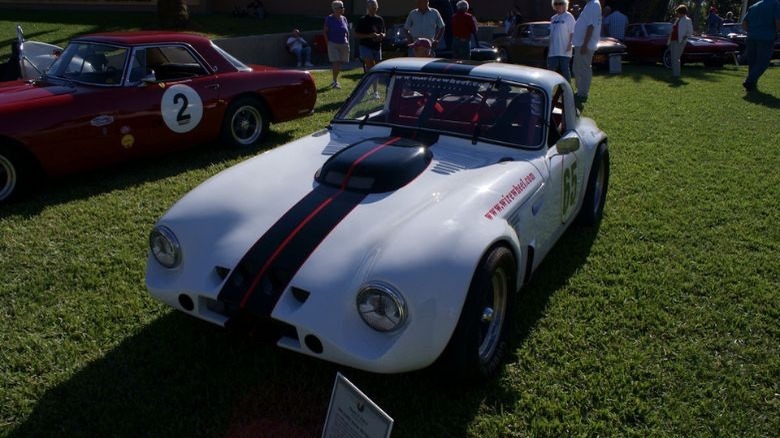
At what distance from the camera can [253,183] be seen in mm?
3350

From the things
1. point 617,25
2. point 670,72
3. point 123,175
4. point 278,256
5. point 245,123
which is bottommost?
point 670,72

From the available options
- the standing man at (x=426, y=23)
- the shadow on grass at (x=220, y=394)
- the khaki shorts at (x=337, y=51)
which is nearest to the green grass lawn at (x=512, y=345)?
the shadow on grass at (x=220, y=394)

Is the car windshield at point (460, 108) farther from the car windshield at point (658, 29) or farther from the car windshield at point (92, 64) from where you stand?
the car windshield at point (658, 29)

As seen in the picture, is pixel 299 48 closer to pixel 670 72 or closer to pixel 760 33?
pixel 670 72

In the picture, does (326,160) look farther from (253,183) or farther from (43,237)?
(43,237)

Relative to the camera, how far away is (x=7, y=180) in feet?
16.6

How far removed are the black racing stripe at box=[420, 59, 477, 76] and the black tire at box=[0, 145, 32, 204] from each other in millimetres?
3406

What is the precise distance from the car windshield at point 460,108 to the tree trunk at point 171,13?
1444 cm

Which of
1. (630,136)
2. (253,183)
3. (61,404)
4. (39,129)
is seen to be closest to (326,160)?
(253,183)

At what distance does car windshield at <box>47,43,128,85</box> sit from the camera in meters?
5.76

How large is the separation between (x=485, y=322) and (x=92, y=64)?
484 cm

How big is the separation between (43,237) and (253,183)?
7.00 feet

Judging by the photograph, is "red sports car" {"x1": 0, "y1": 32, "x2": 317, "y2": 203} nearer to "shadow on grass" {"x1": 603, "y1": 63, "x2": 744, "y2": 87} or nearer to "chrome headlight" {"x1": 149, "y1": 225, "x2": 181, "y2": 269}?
"chrome headlight" {"x1": 149, "y1": 225, "x2": 181, "y2": 269}

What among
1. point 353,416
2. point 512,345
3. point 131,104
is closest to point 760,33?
point 512,345
